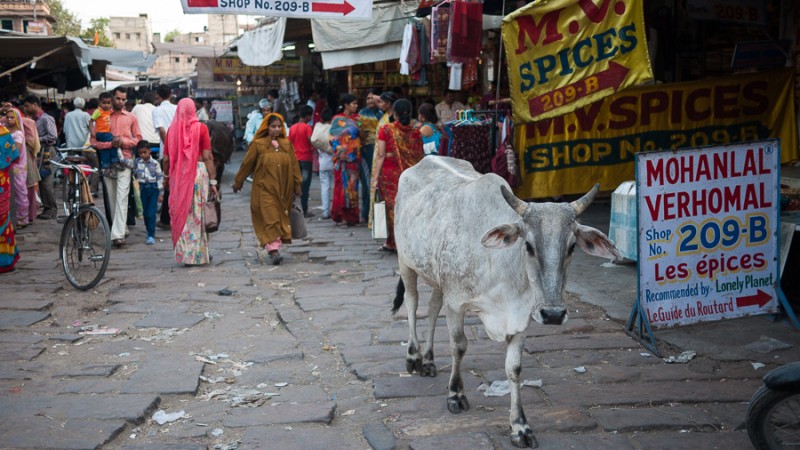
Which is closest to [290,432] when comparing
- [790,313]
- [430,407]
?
[430,407]

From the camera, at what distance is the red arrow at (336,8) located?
24.4 ft

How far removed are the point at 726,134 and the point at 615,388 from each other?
3686 mm

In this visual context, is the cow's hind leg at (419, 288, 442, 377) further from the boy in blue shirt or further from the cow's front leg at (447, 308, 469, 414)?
the boy in blue shirt

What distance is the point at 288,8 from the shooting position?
7.23m

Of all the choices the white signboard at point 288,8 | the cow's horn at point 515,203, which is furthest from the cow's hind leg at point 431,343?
the white signboard at point 288,8

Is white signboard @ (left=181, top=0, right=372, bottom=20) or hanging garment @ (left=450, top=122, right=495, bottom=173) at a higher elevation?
white signboard @ (left=181, top=0, right=372, bottom=20)

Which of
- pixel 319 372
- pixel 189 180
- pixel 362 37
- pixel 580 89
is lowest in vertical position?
pixel 319 372

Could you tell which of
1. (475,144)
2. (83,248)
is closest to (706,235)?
(475,144)

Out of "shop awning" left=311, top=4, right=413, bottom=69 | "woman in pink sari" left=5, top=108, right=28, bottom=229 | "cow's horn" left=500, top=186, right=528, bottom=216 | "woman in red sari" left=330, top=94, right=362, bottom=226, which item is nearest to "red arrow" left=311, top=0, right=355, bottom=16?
"cow's horn" left=500, top=186, right=528, bottom=216

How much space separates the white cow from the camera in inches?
164

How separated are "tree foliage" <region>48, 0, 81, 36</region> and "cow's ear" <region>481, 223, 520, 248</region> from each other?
53.6 meters

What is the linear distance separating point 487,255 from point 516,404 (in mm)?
824

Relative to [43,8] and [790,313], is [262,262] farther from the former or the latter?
[43,8]

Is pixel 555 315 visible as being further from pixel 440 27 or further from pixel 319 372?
pixel 440 27
